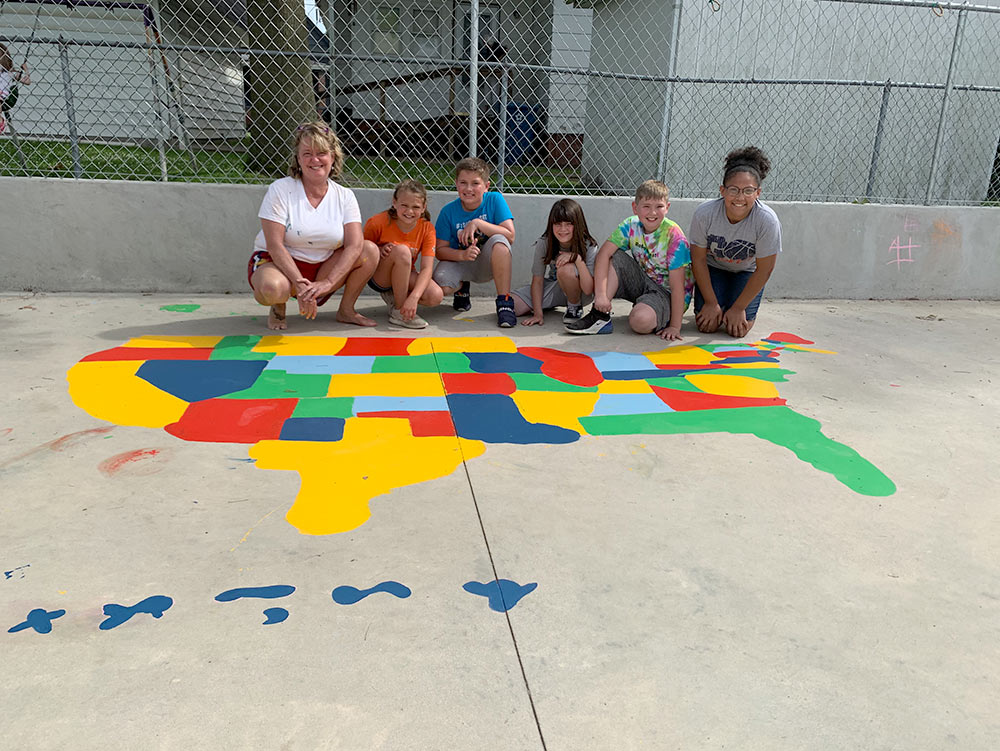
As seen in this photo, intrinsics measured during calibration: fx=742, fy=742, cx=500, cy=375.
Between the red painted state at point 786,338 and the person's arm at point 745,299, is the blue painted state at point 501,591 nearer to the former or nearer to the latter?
the person's arm at point 745,299

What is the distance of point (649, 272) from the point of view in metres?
3.98

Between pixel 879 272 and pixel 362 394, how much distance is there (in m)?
3.99

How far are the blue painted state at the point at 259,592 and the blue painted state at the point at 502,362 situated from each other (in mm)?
1686

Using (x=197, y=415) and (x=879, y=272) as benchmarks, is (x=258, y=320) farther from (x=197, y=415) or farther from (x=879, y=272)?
(x=879, y=272)

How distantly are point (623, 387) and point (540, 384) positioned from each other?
34cm

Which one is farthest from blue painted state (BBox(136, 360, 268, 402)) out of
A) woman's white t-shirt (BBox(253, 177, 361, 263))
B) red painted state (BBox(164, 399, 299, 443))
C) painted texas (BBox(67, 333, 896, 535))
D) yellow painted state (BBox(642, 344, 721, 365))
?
yellow painted state (BBox(642, 344, 721, 365))

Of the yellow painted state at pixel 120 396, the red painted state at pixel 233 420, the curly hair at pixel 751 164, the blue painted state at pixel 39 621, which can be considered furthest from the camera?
the curly hair at pixel 751 164

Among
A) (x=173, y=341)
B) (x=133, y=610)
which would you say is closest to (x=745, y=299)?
(x=173, y=341)

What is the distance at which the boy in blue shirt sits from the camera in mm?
3941

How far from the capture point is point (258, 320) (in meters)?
3.91

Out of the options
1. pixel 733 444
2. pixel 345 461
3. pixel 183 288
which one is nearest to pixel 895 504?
pixel 733 444

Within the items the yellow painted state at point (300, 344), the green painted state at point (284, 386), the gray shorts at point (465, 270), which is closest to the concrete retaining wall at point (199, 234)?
the gray shorts at point (465, 270)

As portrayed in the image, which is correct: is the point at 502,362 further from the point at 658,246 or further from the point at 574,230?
the point at 658,246

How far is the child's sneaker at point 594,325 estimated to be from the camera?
12.7 ft
